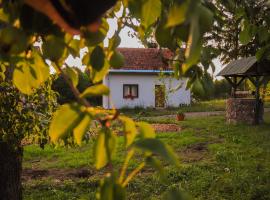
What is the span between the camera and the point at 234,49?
27906 mm

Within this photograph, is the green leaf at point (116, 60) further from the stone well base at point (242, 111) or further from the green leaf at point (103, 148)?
the stone well base at point (242, 111)

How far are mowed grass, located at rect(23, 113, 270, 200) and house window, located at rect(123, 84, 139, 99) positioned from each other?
51.4 ft

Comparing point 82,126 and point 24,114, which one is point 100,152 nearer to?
point 82,126

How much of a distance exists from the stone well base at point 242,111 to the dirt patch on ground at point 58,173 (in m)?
8.86

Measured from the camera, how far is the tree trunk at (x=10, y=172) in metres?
4.90

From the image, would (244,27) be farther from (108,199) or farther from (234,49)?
(234,49)

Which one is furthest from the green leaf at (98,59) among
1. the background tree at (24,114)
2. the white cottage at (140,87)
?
the white cottage at (140,87)

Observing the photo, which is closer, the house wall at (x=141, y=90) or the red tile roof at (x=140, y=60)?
the house wall at (x=141, y=90)

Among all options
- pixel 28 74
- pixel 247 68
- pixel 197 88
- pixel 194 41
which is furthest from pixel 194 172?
pixel 247 68

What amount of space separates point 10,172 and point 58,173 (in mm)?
3528

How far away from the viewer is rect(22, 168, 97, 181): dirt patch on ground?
8.11 meters

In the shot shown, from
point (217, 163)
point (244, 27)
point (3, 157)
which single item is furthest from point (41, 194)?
point (244, 27)

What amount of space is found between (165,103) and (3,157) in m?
23.3

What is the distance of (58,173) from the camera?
844 centimetres
